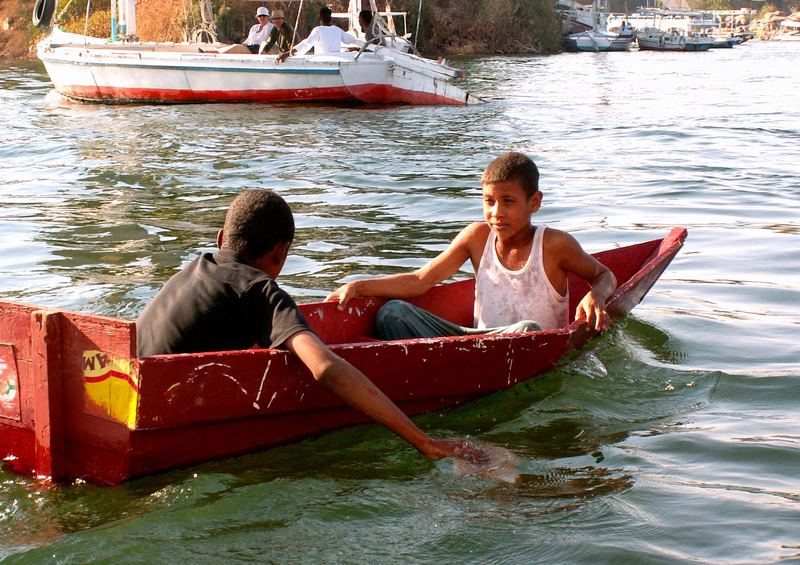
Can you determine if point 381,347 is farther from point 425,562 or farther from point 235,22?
point 235,22

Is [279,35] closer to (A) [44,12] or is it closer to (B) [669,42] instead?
(A) [44,12]

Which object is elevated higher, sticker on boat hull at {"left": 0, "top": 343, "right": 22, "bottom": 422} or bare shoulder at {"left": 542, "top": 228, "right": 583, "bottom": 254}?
bare shoulder at {"left": 542, "top": 228, "right": 583, "bottom": 254}

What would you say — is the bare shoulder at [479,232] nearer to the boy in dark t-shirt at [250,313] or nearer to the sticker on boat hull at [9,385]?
the boy in dark t-shirt at [250,313]

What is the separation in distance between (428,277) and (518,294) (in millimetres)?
547

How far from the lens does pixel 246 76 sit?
2097 centimetres

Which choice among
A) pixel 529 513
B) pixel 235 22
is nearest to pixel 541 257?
pixel 529 513

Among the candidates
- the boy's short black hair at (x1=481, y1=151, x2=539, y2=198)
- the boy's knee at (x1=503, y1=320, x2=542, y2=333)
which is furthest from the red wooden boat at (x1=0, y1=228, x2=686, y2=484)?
the boy's short black hair at (x1=481, y1=151, x2=539, y2=198)

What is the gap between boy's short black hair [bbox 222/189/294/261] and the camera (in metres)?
4.04

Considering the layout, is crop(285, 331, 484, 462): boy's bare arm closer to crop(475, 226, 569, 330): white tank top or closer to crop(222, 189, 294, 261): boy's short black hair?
crop(222, 189, 294, 261): boy's short black hair

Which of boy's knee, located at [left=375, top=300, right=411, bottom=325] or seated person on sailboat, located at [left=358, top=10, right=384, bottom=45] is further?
seated person on sailboat, located at [left=358, top=10, right=384, bottom=45]

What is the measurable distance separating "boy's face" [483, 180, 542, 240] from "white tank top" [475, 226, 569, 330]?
14 cm

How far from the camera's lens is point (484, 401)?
16.3 feet

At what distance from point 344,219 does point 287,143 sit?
6.46 m

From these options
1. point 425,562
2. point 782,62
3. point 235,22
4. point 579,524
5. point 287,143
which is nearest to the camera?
point 425,562
